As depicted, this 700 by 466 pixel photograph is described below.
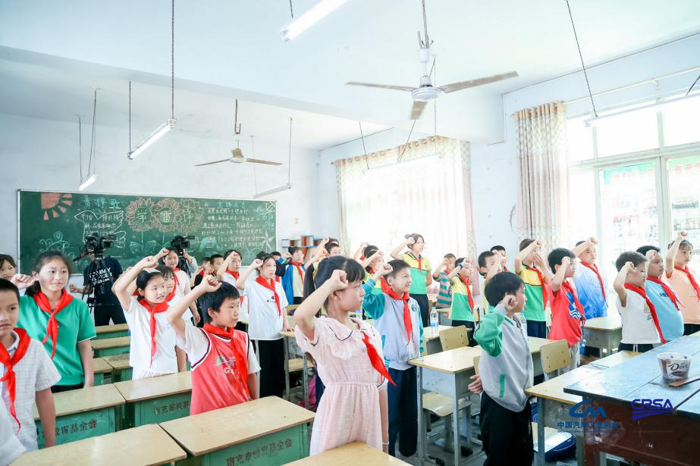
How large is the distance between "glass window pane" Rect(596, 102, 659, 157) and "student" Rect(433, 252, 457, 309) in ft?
7.18

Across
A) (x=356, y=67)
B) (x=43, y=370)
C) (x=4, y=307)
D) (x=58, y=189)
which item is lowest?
(x=43, y=370)

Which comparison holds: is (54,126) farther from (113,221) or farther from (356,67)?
(356,67)

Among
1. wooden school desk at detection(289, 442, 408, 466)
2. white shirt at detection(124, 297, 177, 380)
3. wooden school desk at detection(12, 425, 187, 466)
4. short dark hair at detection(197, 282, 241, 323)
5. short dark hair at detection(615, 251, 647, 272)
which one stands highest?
short dark hair at detection(615, 251, 647, 272)

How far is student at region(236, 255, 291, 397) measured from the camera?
397cm

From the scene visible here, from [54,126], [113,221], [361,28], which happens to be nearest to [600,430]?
[361,28]

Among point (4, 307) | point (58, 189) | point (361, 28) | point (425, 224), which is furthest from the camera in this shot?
point (425, 224)

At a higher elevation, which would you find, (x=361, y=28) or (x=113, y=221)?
(x=361, y=28)

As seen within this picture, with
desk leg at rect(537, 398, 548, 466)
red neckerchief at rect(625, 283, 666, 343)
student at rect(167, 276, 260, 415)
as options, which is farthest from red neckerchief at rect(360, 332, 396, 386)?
red neckerchief at rect(625, 283, 666, 343)

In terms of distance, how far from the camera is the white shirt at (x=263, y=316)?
13.0ft

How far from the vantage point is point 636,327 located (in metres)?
2.91

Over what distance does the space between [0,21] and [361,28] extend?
2693 millimetres

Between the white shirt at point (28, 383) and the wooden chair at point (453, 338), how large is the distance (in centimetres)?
247

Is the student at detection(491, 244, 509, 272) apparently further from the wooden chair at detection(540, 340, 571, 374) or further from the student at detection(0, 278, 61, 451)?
the student at detection(0, 278, 61, 451)

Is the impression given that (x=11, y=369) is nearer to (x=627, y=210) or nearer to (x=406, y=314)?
(x=406, y=314)
